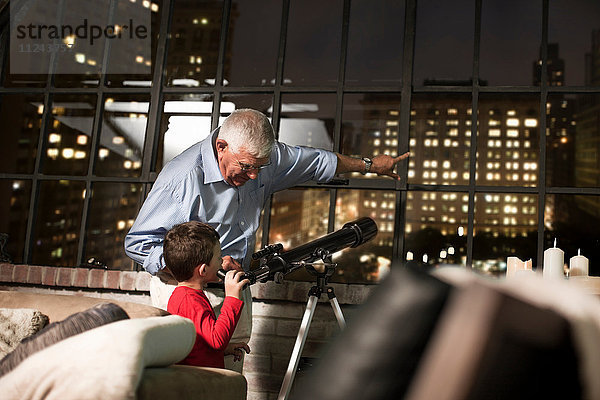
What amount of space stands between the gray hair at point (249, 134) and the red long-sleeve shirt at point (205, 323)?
0.61 metres

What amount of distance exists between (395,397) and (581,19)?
3.68 meters

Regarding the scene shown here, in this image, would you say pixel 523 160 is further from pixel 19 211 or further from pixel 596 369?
pixel 596 369

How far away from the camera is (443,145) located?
4.98 meters

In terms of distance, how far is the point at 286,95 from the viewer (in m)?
3.69

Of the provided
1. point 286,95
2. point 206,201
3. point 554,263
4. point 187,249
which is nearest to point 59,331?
point 187,249

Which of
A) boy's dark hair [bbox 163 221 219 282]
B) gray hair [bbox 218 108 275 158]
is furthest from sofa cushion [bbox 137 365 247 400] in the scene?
gray hair [bbox 218 108 275 158]

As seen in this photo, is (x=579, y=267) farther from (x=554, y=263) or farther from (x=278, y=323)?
(x=278, y=323)

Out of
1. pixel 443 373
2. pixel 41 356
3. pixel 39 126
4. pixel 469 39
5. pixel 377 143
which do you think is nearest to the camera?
pixel 443 373

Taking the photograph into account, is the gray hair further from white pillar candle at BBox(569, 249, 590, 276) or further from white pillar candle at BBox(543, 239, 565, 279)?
white pillar candle at BBox(569, 249, 590, 276)

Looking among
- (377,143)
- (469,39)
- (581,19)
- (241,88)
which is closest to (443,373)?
(241,88)

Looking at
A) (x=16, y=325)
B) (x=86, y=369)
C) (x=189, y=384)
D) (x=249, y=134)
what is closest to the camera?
(x=86, y=369)

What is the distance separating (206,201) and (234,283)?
484mm

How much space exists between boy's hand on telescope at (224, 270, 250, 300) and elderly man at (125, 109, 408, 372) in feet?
0.54

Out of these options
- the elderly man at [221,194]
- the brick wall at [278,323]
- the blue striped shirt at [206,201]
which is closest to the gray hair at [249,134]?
the elderly man at [221,194]
